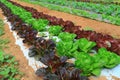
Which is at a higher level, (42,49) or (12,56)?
(42,49)

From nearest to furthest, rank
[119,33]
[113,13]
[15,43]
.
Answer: [15,43] → [119,33] → [113,13]

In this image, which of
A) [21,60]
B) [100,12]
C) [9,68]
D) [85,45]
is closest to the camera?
[9,68]

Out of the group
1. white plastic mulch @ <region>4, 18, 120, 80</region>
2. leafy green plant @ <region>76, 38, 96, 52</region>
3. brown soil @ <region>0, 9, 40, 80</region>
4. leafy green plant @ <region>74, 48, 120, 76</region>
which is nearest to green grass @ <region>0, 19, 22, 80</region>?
brown soil @ <region>0, 9, 40, 80</region>

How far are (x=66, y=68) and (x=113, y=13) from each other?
9.47 meters

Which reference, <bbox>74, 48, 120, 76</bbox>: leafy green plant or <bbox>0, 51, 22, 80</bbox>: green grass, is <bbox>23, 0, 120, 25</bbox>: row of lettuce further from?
<bbox>0, 51, 22, 80</bbox>: green grass

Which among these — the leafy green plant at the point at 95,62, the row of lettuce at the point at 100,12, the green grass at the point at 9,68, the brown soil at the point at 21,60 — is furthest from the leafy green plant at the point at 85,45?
the row of lettuce at the point at 100,12

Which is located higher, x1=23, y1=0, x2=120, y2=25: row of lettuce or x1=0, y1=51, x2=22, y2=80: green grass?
x1=0, y1=51, x2=22, y2=80: green grass

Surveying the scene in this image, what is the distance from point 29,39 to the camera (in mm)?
5961

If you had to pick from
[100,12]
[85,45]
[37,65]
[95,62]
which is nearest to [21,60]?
[37,65]

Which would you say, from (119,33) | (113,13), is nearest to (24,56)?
(119,33)

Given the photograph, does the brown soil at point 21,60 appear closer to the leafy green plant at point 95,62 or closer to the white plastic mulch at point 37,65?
the white plastic mulch at point 37,65

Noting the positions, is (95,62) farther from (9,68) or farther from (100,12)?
(100,12)

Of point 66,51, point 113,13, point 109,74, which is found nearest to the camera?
point 109,74

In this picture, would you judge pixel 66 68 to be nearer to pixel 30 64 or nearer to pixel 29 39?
pixel 30 64
